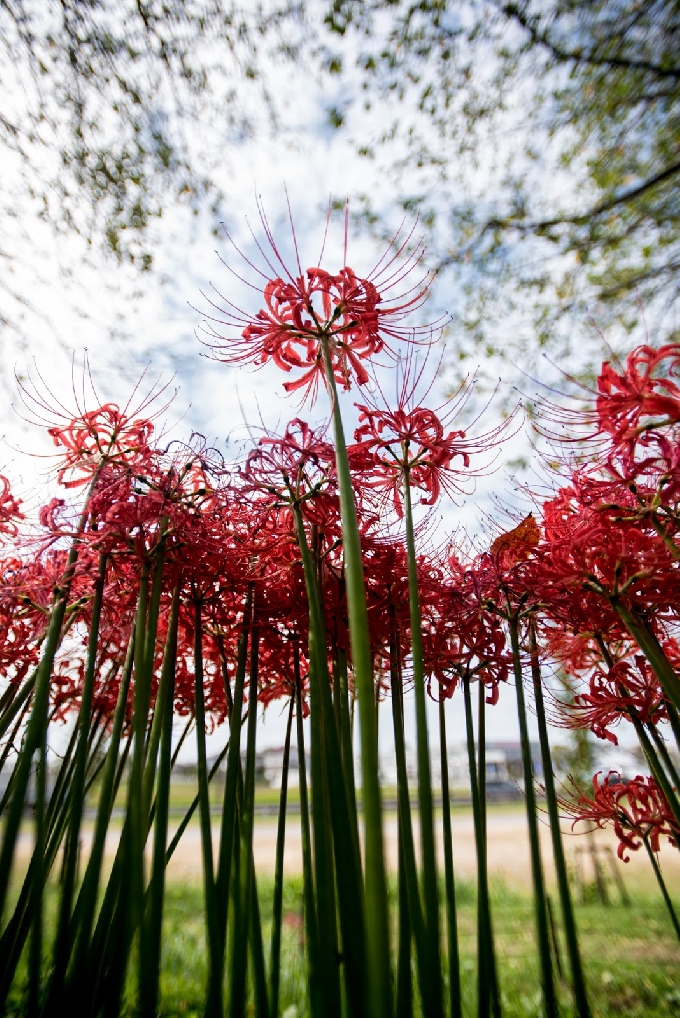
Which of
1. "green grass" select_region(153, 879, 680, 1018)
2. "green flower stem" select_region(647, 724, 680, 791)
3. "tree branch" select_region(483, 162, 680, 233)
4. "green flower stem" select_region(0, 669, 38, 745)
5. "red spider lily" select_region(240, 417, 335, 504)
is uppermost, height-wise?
"tree branch" select_region(483, 162, 680, 233)

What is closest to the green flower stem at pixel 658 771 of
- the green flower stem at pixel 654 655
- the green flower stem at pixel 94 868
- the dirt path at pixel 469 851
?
the green flower stem at pixel 654 655

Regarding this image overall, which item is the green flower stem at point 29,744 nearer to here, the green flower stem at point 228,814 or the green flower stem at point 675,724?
the green flower stem at point 228,814

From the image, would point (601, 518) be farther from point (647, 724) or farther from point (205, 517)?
point (205, 517)

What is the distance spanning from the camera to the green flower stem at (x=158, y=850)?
1.02m

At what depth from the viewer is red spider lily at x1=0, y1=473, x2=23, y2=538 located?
75.4 inches

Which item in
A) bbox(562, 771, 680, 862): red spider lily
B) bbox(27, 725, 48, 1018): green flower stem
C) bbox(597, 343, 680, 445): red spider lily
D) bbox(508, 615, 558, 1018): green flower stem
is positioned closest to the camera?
bbox(27, 725, 48, 1018): green flower stem

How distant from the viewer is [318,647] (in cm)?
119

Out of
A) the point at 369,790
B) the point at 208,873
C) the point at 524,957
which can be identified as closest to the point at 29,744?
the point at 208,873

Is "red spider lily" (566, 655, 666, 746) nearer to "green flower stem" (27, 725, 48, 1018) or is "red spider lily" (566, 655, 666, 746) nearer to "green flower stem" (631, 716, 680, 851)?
"green flower stem" (631, 716, 680, 851)

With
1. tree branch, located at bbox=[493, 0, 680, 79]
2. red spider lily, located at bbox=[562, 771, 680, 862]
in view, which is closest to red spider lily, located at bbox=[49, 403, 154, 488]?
red spider lily, located at bbox=[562, 771, 680, 862]

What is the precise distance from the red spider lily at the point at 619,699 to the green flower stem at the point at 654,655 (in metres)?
0.29

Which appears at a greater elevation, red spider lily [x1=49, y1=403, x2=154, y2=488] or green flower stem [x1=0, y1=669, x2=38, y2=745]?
red spider lily [x1=49, y1=403, x2=154, y2=488]

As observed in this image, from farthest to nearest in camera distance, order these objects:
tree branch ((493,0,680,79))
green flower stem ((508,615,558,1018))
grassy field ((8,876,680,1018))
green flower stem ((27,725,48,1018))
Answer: tree branch ((493,0,680,79))
grassy field ((8,876,680,1018))
green flower stem ((508,615,558,1018))
green flower stem ((27,725,48,1018))

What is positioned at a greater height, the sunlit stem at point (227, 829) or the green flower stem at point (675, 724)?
the green flower stem at point (675, 724)
